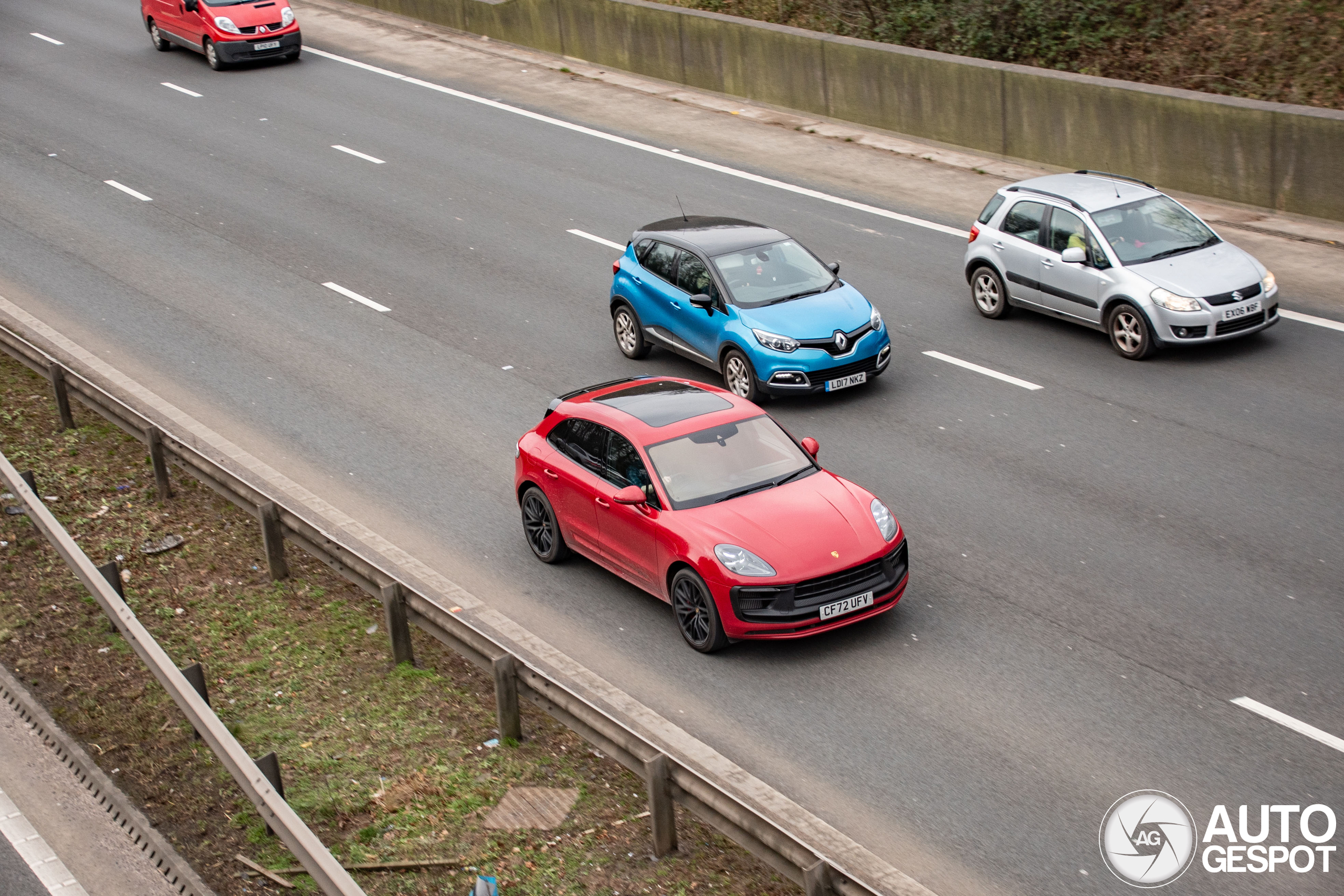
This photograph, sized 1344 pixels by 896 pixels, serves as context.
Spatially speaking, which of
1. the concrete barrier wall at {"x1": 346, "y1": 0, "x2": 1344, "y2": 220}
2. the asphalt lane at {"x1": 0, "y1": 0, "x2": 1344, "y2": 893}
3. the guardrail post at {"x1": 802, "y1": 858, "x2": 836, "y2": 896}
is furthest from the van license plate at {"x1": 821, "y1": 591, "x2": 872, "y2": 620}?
the concrete barrier wall at {"x1": 346, "y1": 0, "x2": 1344, "y2": 220}

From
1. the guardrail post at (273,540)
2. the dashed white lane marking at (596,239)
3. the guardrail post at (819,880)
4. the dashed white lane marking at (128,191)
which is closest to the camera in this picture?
the guardrail post at (819,880)

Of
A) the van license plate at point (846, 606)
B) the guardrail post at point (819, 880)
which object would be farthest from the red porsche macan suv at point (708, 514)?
the guardrail post at point (819, 880)

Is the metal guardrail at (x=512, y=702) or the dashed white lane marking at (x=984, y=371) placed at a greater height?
the metal guardrail at (x=512, y=702)

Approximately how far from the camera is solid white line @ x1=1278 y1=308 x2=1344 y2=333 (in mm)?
15445

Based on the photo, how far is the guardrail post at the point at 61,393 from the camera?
13.9 m

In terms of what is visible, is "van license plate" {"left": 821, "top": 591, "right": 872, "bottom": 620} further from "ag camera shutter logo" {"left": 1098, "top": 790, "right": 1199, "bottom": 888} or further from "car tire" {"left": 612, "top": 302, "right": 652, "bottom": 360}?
"car tire" {"left": 612, "top": 302, "right": 652, "bottom": 360}

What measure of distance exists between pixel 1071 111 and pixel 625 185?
22.5 ft

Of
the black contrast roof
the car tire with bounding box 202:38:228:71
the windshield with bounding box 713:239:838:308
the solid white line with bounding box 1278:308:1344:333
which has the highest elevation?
the car tire with bounding box 202:38:228:71

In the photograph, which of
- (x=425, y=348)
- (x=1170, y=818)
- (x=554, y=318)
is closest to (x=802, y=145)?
(x=554, y=318)

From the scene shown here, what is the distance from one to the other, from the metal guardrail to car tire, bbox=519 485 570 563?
888 mm

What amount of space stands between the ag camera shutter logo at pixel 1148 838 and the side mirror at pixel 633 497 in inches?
158

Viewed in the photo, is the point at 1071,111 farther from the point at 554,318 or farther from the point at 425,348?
the point at 425,348

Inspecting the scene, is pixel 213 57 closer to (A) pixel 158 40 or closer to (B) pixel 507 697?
(A) pixel 158 40

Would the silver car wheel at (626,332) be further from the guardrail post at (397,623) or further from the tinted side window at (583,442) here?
the guardrail post at (397,623)
